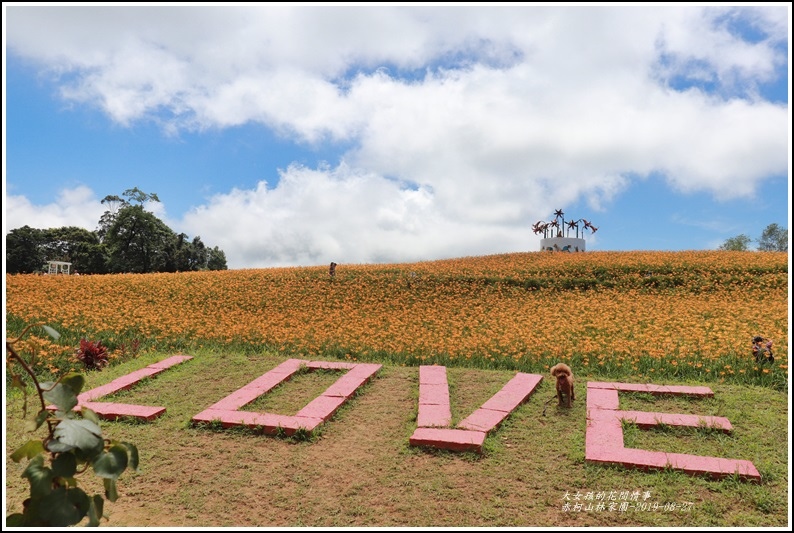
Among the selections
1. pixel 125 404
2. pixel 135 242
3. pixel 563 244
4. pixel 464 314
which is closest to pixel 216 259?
pixel 135 242

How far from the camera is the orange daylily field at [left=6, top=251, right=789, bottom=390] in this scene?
813 centimetres

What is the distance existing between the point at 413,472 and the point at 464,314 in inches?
331

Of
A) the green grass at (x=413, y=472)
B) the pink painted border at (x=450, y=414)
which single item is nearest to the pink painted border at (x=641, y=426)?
the green grass at (x=413, y=472)

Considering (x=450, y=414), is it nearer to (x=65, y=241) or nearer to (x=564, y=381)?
(x=564, y=381)

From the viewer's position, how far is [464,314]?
12.6m

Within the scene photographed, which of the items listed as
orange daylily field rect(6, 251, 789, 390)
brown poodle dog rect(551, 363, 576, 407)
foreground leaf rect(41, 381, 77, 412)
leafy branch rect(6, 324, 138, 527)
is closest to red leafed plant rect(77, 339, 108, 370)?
orange daylily field rect(6, 251, 789, 390)

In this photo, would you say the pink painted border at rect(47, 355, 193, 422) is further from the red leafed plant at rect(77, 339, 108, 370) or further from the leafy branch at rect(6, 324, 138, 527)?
the leafy branch at rect(6, 324, 138, 527)

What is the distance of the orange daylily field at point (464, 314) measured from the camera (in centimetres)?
813

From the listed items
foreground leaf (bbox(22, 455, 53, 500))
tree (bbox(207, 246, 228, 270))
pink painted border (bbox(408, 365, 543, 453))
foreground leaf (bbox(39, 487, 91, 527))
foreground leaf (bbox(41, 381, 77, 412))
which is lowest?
pink painted border (bbox(408, 365, 543, 453))

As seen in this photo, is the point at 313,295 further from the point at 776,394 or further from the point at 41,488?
the point at 41,488

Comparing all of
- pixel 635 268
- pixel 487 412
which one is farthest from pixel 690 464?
pixel 635 268

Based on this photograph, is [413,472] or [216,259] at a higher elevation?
[216,259]

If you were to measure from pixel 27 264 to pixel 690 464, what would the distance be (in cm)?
5197

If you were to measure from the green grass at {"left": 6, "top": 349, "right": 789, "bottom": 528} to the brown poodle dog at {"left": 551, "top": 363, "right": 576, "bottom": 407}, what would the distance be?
133mm
